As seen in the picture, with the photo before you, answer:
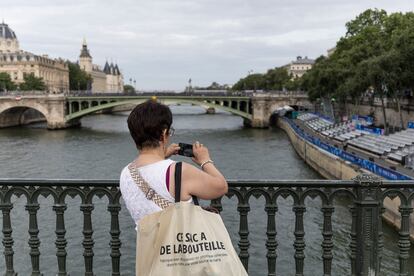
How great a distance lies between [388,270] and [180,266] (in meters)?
A: 12.0

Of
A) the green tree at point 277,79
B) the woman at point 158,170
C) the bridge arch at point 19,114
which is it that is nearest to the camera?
the woman at point 158,170

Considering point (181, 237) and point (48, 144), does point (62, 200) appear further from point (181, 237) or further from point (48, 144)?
point (48, 144)

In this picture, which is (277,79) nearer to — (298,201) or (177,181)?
(298,201)

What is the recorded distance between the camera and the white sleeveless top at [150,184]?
2.86 m

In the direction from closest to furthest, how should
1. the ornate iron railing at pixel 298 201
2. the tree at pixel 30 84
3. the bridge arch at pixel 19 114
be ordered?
the ornate iron railing at pixel 298 201 → the bridge arch at pixel 19 114 → the tree at pixel 30 84

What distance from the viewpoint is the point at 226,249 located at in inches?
109

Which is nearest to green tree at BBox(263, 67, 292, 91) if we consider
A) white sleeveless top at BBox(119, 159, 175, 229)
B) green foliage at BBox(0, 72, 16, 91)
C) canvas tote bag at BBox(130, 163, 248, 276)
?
green foliage at BBox(0, 72, 16, 91)

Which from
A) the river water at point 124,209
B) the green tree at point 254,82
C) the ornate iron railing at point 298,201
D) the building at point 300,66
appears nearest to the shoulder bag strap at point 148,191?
the ornate iron railing at point 298,201

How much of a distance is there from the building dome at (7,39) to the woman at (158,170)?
153601 millimetres

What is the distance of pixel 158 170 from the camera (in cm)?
289

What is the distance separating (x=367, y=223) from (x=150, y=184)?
219 centimetres

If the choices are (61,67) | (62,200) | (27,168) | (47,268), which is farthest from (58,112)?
(61,67)

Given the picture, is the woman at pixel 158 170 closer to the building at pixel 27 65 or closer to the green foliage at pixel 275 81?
the green foliage at pixel 275 81

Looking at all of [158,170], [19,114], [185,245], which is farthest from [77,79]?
[185,245]
